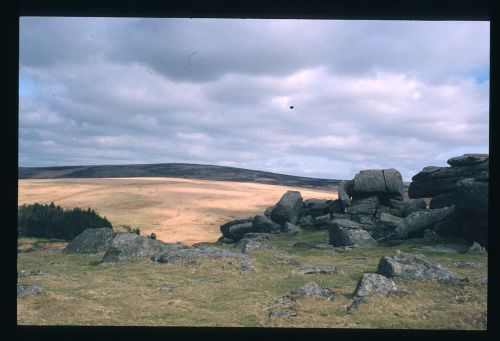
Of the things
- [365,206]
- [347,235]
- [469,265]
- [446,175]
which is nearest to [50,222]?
[347,235]

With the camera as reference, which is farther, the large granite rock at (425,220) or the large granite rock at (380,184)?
the large granite rock at (380,184)

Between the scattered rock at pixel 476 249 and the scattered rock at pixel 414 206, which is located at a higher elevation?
the scattered rock at pixel 414 206

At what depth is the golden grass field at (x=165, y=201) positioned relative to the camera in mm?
59438

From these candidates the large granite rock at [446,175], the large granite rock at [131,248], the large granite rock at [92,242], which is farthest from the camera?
the large granite rock at [446,175]

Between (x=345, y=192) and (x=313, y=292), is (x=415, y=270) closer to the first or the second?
(x=313, y=292)

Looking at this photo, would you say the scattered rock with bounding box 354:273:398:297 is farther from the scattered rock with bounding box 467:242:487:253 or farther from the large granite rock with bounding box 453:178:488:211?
the large granite rock with bounding box 453:178:488:211

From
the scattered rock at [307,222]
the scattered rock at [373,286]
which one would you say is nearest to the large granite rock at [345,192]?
the scattered rock at [307,222]

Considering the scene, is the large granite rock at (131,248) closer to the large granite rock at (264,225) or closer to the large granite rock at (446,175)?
the large granite rock at (264,225)

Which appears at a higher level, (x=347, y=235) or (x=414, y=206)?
(x=414, y=206)

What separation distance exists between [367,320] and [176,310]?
17.3 feet

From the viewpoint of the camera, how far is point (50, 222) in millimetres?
35812

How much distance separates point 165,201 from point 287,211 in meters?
43.7

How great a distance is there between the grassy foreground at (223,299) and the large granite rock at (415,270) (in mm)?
476

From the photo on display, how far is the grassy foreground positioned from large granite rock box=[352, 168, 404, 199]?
2014cm
